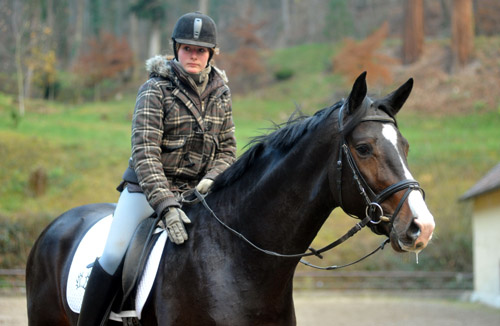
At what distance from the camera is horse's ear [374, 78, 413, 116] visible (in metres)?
3.40

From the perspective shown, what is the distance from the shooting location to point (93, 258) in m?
4.36

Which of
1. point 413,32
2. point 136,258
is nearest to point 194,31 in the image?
point 136,258

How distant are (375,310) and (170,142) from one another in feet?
42.1

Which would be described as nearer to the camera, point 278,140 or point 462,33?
point 278,140

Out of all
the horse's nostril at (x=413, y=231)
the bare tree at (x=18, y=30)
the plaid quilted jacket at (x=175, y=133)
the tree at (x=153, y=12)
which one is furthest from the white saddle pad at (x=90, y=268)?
the tree at (x=153, y=12)

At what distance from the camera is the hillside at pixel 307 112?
19.1 m

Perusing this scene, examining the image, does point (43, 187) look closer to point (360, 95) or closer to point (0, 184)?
point (0, 184)

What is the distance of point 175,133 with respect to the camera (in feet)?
13.2

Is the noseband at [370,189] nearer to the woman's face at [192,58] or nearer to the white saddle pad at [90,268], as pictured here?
the woman's face at [192,58]

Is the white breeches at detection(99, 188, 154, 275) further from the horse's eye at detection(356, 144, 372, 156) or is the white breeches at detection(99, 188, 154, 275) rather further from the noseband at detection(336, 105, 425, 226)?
the horse's eye at detection(356, 144, 372, 156)

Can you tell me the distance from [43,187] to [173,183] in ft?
57.0

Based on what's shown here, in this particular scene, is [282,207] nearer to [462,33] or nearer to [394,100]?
[394,100]

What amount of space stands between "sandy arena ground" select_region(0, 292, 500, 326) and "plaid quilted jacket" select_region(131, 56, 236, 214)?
8.53 meters

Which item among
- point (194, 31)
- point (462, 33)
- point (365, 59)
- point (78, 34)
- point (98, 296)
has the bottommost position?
point (98, 296)
